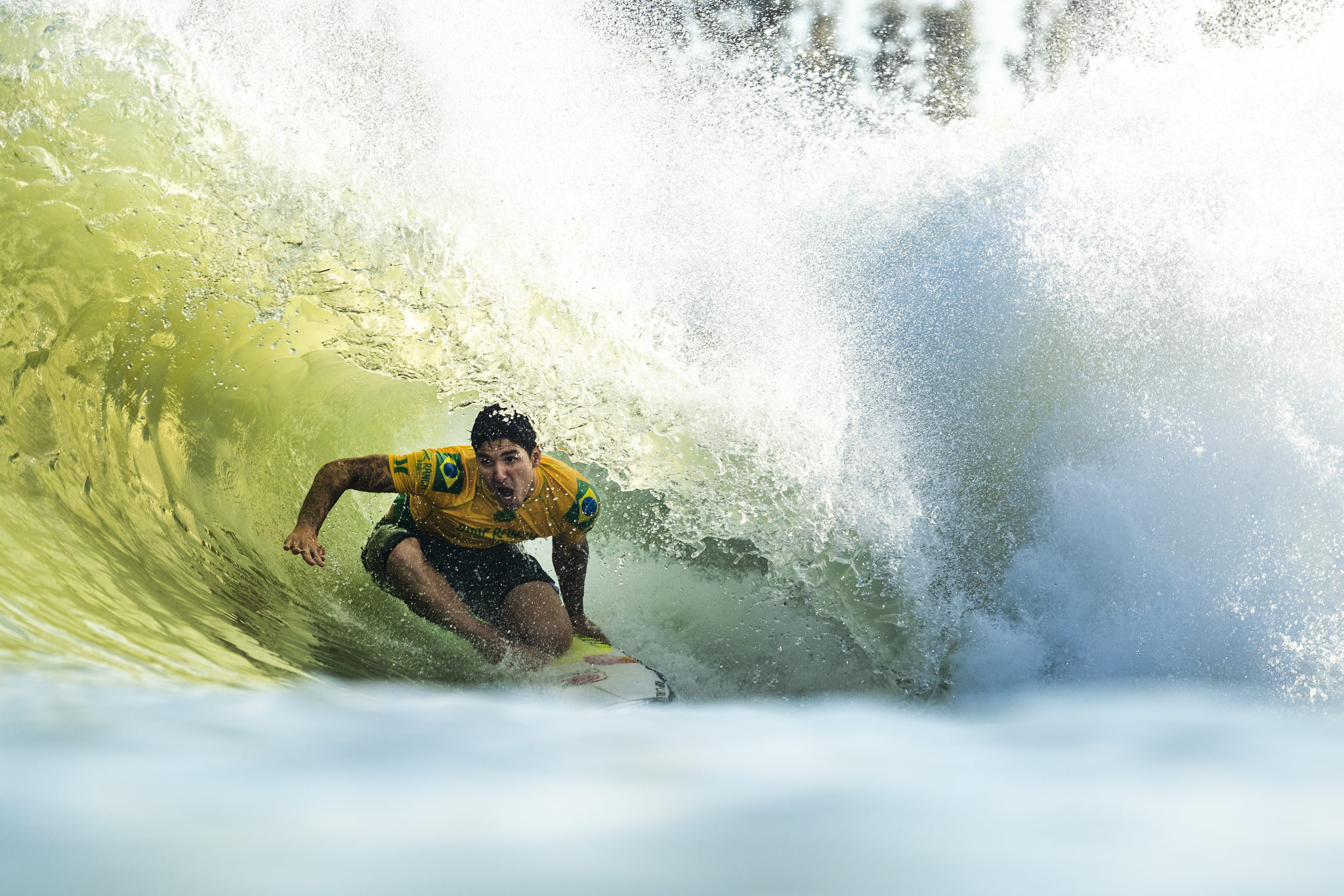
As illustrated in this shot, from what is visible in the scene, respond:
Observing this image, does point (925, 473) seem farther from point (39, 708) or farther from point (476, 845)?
point (39, 708)

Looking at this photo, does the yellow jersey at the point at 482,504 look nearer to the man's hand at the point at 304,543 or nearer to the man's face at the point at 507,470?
the man's face at the point at 507,470

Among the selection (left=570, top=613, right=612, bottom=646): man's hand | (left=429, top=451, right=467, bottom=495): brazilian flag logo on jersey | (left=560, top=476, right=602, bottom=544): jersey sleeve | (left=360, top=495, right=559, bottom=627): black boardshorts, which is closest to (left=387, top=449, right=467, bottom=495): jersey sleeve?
(left=429, top=451, right=467, bottom=495): brazilian flag logo on jersey

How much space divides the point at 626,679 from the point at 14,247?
6.66ft

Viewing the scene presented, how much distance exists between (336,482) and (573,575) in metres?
0.67

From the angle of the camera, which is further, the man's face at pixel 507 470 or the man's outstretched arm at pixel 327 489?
the man's face at pixel 507 470

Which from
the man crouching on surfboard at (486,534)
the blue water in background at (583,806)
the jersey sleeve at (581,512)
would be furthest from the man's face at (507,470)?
the blue water in background at (583,806)

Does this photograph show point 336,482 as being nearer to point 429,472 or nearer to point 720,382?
point 429,472

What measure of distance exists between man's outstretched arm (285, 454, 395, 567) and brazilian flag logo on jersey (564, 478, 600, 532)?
47cm

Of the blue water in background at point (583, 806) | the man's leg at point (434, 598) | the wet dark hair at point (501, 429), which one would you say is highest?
the wet dark hair at point (501, 429)

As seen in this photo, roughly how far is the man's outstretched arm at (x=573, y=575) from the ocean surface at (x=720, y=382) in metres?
0.28

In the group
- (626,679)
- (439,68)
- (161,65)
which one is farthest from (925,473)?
(161,65)

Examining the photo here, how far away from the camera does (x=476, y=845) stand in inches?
52.8

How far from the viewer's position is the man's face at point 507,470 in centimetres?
236

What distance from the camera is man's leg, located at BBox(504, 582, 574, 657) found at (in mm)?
2416
